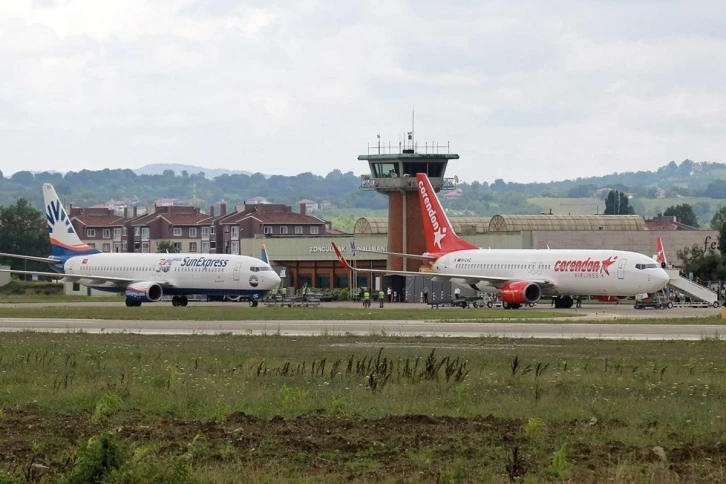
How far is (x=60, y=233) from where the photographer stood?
94.7 metres

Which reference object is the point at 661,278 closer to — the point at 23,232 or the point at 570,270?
the point at 570,270

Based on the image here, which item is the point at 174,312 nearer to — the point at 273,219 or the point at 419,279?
the point at 419,279

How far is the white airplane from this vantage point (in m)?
83.1

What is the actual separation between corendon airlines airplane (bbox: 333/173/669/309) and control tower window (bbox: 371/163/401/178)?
13725mm

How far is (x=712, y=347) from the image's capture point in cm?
3878

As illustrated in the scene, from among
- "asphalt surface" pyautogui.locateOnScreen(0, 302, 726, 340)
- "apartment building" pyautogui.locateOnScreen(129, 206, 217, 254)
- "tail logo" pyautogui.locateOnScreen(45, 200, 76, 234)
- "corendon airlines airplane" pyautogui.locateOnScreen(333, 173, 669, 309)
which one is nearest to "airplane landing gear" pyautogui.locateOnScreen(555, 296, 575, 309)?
"corendon airlines airplane" pyautogui.locateOnScreen(333, 173, 669, 309)

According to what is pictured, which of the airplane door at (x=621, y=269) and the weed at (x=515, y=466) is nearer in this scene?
the weed at (x=515, y=466)

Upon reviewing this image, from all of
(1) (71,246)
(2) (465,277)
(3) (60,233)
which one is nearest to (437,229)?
(2) (465,277)

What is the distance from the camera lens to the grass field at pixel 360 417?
1705cm

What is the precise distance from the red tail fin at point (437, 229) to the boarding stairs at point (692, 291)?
1451 cm

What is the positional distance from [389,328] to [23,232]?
138 metres

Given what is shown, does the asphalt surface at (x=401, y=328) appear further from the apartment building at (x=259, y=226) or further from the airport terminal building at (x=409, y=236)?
the apartment building at (x=259, y=226)

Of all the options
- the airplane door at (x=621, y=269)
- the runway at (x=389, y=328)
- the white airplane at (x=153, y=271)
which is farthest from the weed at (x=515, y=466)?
the white airplane at (x=153, y=271)

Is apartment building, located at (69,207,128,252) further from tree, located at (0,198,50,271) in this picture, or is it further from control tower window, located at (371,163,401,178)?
control tower window, located at (371,163,401,178)
